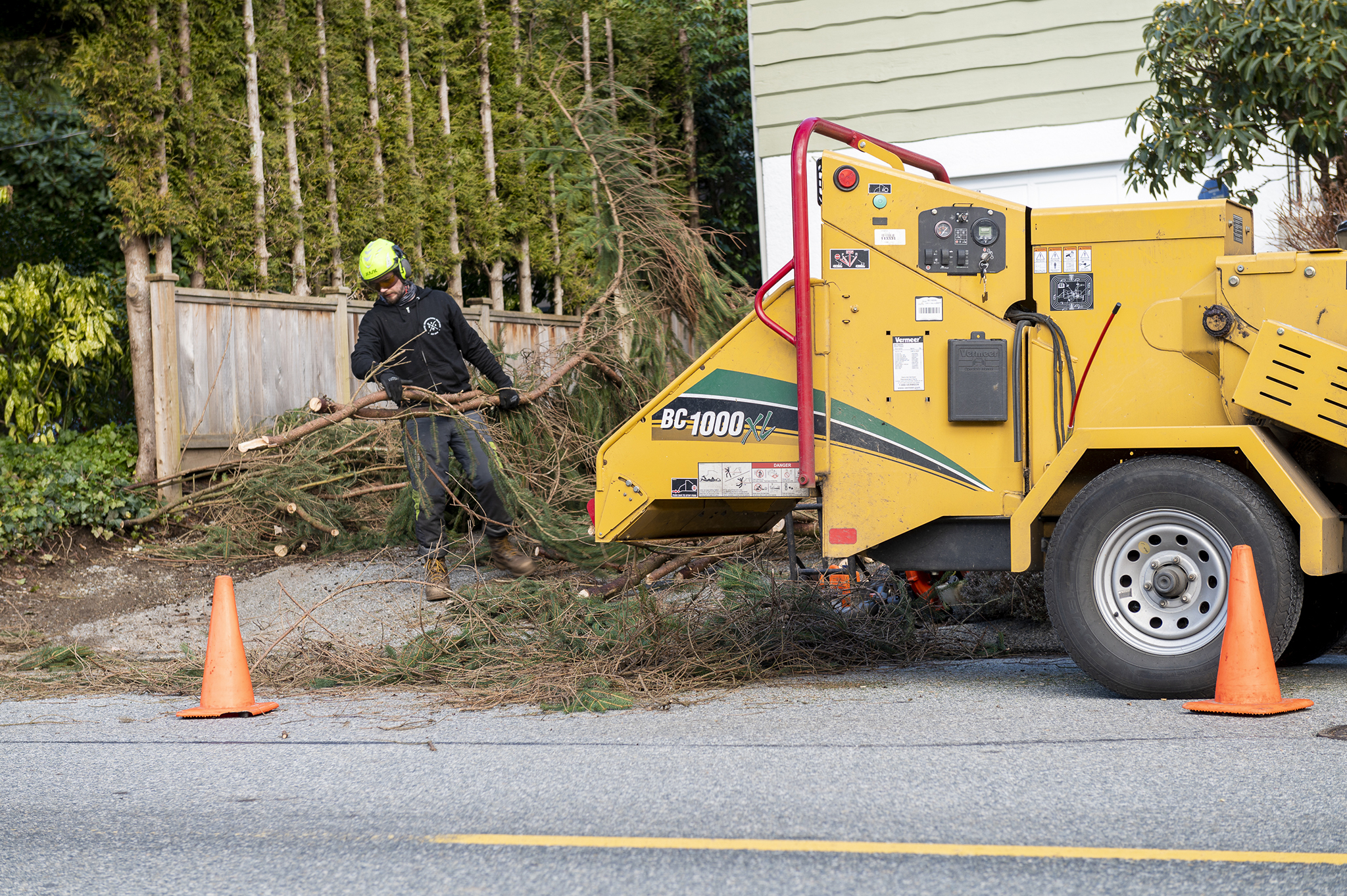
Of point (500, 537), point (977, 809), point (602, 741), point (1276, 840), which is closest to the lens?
point (1276, 840)

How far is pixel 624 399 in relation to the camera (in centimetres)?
1009

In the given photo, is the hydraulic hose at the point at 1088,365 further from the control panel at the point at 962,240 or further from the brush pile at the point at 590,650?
the brush pile at the point at 590,650

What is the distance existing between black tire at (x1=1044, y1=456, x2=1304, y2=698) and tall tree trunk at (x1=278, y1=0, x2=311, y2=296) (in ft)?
27.9

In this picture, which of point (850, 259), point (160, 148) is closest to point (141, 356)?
point (160, 148)

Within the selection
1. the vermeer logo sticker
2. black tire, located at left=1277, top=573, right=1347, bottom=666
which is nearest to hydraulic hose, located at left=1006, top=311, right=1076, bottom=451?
the vermeer logo sticker

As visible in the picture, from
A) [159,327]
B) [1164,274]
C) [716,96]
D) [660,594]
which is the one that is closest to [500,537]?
[660,594]

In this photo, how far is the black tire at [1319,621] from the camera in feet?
20.4

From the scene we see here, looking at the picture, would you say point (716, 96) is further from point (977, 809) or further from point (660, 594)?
point (977, 809)

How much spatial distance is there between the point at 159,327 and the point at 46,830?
7.15 meters

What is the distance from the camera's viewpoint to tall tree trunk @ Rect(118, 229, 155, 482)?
422 inches

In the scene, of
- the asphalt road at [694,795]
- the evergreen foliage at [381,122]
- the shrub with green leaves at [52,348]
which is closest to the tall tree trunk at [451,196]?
the evergreen foliage at [381,122]

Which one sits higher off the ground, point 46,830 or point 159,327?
point 159,327

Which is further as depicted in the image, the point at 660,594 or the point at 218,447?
the point at 218,447

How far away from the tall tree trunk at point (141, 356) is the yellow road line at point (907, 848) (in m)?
7.94
